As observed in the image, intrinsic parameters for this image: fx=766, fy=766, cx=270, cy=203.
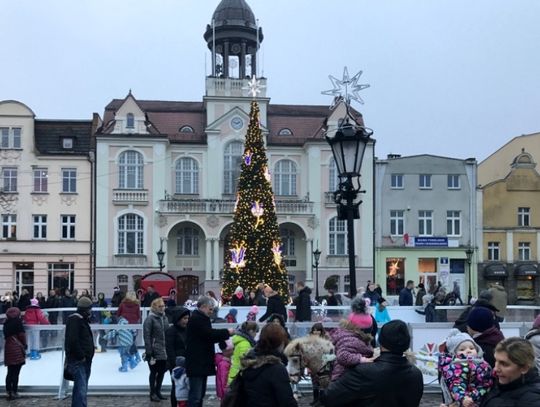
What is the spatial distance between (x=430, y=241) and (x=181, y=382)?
41076mm

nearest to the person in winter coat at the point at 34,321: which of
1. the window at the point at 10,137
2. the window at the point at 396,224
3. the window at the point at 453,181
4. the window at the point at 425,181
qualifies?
the window at the point at 10,137

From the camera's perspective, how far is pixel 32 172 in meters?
46.8

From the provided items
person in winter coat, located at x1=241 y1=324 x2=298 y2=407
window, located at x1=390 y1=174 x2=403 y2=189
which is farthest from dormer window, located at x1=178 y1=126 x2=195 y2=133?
person in winter coat, located at x1=241 y1=324 x2=298 y2=407

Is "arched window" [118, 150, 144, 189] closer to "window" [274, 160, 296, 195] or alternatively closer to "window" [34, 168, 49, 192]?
"window" [34, 168, 49, 192]

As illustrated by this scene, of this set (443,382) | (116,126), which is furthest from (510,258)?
(443,382)

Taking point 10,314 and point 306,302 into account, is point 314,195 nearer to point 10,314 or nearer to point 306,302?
point 306,302

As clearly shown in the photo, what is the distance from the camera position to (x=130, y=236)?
4681 cm

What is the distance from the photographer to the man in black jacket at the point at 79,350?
1062cm

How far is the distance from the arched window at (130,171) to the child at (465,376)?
139ft

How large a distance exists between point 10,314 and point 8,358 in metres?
0.81

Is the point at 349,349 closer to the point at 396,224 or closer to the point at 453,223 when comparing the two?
the point at 396,224

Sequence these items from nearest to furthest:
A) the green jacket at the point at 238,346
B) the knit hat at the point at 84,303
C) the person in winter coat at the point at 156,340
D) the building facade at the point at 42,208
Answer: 1. the green jacket at the point at 238,346
2. the knit hat at the point at 84,303
3. the person in winter coat at the point at 156,340
4. the building facade at the point at 42,208

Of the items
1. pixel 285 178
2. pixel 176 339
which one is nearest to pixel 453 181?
pixel 285 178

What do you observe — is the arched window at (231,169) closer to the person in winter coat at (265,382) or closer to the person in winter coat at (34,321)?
the person in winter coat at (34,321)
